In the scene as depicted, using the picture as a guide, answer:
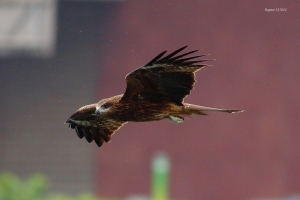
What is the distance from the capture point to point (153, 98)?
203 inches

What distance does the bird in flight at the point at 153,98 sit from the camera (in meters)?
4.97

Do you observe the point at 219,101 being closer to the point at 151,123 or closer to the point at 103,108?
the point at 151,123

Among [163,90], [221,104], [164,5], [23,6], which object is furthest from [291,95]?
[163,90]

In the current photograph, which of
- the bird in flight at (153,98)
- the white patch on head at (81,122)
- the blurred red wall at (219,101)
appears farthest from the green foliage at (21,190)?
the bird in flight at (153,98)

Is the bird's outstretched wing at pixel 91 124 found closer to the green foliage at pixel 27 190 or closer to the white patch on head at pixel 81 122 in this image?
the white patch on head at pixel 81 122

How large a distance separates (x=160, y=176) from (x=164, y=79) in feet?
28.8

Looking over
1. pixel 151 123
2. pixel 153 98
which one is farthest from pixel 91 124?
pixel 151 123

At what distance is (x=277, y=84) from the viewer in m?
13.5

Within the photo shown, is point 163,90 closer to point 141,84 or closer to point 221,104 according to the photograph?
point 141,84

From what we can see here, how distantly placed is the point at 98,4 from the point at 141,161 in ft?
7.76

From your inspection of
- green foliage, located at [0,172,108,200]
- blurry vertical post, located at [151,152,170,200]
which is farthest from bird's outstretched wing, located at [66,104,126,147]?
blurry vertical post, located at [151,152,170,200]

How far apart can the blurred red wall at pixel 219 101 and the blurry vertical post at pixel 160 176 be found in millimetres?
113

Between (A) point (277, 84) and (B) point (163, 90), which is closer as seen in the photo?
(B) point (163, 90)

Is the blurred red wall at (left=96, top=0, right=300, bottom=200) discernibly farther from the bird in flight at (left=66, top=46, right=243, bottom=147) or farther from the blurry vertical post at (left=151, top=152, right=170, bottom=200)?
the bird in flight at (left=66, top=46, right=243, bottom=147)
